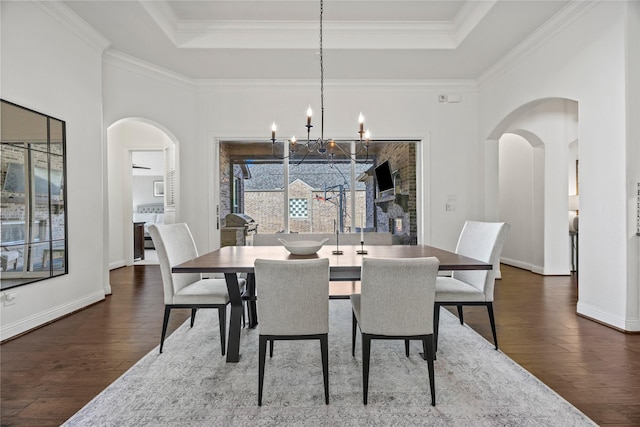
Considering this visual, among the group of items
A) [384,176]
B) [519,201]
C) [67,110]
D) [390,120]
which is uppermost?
[390,120]

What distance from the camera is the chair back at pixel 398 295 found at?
1.74 m

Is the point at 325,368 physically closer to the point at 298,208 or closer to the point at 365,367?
the point at 365,367

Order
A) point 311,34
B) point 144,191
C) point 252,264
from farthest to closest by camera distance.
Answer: point 144,191 → point 311,34 → point 252,264

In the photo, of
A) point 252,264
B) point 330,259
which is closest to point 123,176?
point 252,264

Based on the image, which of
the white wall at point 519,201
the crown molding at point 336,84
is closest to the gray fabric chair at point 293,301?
the crown molding at point 336,84

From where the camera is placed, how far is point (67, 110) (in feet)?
11.0

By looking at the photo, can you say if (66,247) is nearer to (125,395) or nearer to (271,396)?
(125,395)

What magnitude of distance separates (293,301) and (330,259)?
623mm

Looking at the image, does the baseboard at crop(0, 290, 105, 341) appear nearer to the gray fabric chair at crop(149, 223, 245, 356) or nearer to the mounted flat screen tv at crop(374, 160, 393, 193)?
the gray fabric chair at crop(149, 223, 245, 356)

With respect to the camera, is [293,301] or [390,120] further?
[390,120]

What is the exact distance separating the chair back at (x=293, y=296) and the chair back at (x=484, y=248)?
1302 millimetres

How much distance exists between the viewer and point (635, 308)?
280 cm

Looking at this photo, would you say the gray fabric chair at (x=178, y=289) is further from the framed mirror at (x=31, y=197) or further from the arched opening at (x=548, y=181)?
the arched opening at (x=548, y=181)

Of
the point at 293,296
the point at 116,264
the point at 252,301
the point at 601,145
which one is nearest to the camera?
the point at 293,296
